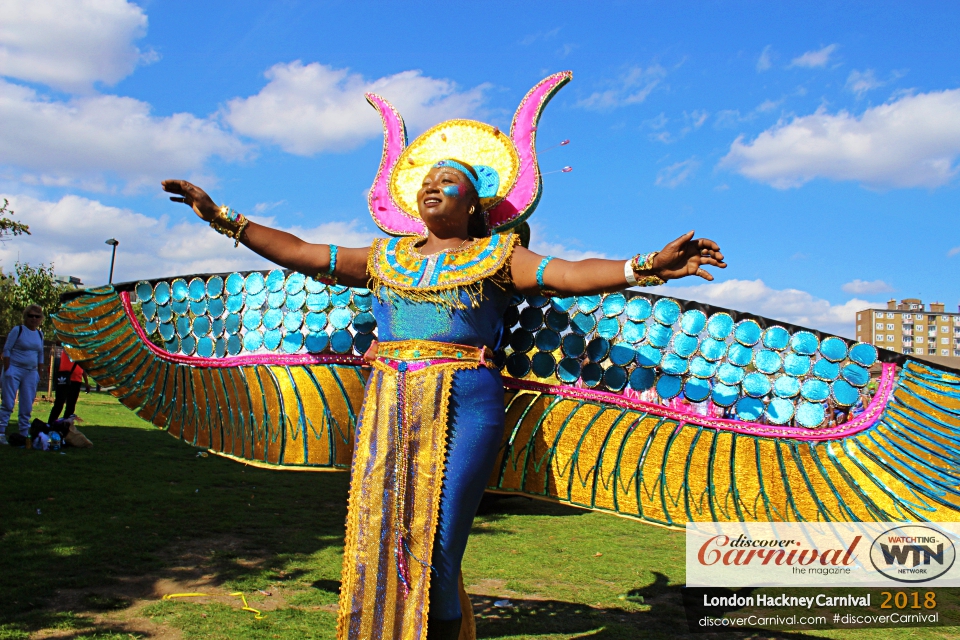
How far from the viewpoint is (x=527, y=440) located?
11.1 feet

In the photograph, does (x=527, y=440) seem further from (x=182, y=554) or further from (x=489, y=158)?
(x=182, y=554)

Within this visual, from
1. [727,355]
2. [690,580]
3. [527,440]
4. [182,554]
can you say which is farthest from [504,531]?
[727,355]

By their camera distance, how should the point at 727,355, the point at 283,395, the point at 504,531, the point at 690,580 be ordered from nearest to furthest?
the point at 727,355 → the point at 283,395 → the point at 690,580 → the point at 504,531

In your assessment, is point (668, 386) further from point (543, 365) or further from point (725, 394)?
point (543, 365)

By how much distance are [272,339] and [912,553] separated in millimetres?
3653

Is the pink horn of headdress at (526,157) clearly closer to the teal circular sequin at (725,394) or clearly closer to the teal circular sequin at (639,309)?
the teal circular sequin at (639,309)

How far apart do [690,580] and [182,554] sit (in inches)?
138

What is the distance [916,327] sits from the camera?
9000 cm

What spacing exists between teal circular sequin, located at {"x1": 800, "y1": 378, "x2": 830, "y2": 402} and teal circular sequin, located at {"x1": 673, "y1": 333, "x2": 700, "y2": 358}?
1.64 feet

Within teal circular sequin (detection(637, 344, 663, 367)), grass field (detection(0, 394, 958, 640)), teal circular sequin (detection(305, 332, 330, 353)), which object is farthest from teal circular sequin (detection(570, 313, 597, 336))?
grass field (detection(0, 394, 958, 640))

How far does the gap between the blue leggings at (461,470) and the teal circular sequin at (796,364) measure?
1348mm

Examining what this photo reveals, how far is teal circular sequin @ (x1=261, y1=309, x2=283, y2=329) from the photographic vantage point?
12.1 feet

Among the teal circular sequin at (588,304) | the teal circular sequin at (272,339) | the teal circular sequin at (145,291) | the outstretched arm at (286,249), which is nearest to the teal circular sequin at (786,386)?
the teal circular sequin at (588,304)

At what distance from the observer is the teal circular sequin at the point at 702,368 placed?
3.12 m
